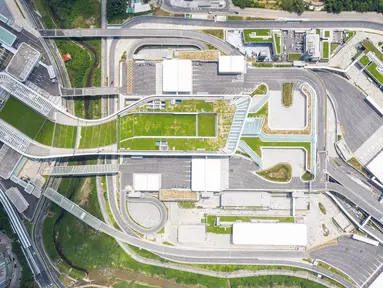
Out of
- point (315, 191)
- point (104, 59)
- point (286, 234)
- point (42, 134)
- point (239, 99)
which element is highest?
point (104, 59)

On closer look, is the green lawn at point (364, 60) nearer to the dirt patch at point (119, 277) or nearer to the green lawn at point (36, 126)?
the green lawn at point (36, 126)

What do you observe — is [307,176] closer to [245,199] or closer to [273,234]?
[245,199]

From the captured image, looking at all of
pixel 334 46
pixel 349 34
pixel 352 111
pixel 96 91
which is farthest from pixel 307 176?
pixel 96 91

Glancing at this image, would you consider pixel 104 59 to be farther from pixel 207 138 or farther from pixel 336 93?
pixel 336 93

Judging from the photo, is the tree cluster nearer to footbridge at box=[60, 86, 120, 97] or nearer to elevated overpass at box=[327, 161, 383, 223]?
elevated overpass at box=[327, 161, 383, 223]

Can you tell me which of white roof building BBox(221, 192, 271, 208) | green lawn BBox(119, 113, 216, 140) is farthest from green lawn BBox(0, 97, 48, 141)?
white roof building BBox(221, 192, 271, 208)

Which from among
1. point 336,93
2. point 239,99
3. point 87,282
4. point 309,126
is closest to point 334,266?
point 309,126
